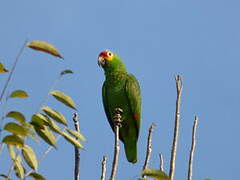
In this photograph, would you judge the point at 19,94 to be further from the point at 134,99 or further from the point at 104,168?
the point at 134,99

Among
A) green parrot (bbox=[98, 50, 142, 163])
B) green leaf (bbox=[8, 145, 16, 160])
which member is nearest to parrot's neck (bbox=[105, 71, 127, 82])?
green parrot (bbox=[98, 50, 142, 163])

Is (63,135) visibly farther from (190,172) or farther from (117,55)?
(117,55)

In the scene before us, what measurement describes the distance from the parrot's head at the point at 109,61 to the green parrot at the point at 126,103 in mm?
238

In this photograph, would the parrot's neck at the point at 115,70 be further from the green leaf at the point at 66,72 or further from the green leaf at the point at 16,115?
the green leaf at the point at 16,115

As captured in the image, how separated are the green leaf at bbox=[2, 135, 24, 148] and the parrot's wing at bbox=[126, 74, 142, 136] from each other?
5.43 metres

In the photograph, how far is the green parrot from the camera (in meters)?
7.18

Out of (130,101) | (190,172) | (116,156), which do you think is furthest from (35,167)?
(130,101)

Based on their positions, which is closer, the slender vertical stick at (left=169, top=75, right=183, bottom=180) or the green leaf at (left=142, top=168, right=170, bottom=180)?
the green leaf at (left=142, top=168, right=170, bottom=180)

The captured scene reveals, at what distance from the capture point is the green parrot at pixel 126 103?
23.6 ft

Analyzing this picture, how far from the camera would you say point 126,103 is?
7219mm

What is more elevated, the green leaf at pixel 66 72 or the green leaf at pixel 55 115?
the green leaf at pixel 66 72

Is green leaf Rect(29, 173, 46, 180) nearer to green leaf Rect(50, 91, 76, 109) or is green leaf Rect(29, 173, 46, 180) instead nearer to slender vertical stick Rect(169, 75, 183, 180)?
green leaf Rect(50, 91, 76, 109)

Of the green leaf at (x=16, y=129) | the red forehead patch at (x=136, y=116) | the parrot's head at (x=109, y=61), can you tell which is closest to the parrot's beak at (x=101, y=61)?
the parrot's head at (x=109, y=61)

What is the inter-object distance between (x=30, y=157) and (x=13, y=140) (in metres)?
0.13
